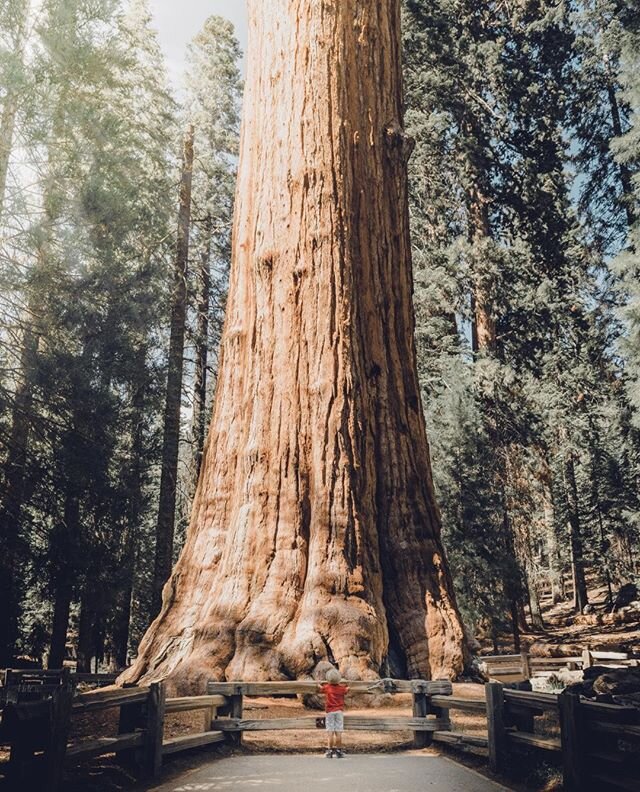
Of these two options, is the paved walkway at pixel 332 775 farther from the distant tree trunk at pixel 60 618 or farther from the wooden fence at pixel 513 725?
the distant tree trunk at pixel 60 618

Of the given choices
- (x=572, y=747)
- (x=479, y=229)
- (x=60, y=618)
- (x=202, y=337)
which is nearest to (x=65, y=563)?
(x=60, y=618)

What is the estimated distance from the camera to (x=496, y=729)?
5164mm

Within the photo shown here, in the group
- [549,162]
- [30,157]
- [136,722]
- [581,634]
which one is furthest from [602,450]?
[136,722]

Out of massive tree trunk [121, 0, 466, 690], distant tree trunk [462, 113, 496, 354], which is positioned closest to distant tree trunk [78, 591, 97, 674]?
massive tree trunk [121, 0, 466, 690]

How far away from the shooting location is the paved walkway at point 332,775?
4402 mm

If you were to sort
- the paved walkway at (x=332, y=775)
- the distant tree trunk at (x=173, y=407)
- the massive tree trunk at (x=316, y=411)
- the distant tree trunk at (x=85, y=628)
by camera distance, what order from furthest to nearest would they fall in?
1. the distant tree trunk at (x=173, y=407)
2. the distant tree trunk at (x=85, y=628)
3. the massive tree trunk at (x=316, y=411)
4. the paved walkway at (x=332, y=775)

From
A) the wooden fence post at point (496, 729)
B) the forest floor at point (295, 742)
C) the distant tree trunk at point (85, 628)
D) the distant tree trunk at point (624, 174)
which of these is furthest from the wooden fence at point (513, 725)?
the distant tree trunk at point (624, 174)

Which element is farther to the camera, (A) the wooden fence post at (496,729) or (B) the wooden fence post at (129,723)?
(A) the wooden fence post at (496,729)

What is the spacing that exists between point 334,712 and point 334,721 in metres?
0.08

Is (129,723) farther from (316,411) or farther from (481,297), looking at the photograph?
(481,297)

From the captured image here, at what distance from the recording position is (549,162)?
19797 millimetres

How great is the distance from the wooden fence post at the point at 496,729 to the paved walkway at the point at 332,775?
210 mm

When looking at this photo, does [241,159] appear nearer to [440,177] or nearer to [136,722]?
[136,722]

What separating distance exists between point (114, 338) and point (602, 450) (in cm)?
1682
